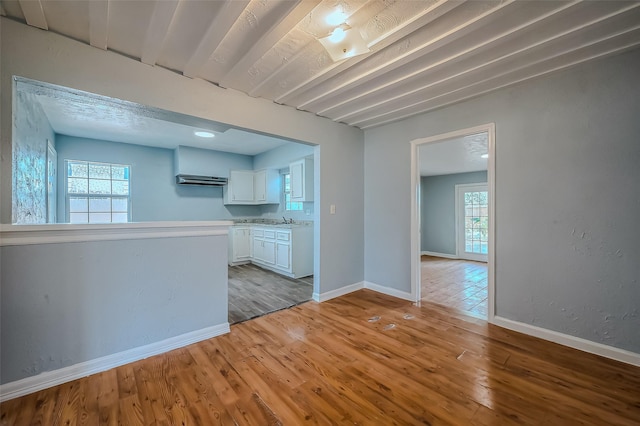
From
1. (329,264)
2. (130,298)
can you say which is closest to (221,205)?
(329,264)

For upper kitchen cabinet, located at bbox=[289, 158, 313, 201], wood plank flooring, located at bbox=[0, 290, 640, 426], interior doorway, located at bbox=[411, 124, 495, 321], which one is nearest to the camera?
wood plank flooring, located at bbox=[0, 290, 640, 426]

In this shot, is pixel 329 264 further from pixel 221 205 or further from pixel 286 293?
A: pixel 221 205

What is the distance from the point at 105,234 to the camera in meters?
1.98

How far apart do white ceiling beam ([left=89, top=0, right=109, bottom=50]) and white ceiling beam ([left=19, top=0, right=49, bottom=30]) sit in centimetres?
23

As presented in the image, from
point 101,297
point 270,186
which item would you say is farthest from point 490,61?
point 270,186

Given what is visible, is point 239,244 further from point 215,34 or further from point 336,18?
point 336,18

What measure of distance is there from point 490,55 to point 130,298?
11.5 ft

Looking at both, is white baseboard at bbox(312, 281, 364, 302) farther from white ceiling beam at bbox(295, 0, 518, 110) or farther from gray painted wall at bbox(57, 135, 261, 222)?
gray painted wall at bbox(57, 135, 261, 222)

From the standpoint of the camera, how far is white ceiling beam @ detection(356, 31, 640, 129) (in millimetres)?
1928

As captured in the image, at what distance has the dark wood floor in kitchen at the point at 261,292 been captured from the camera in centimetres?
310

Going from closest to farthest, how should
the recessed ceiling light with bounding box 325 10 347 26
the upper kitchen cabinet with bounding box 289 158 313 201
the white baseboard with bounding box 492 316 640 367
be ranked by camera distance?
the recessed ceiling light with bounding box 325 10 347 26 < the white baseboard with bounding box 492 316 640 367 < the upper kitchen cabinet with bounding box 289 158 313 201

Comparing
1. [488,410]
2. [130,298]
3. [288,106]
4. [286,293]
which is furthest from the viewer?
[286,293]

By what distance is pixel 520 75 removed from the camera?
2.35 m

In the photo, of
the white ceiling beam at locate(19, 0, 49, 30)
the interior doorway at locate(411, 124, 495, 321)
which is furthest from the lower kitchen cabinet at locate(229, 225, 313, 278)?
the white ceiling beam at locate(19, 0, 49, 30)
